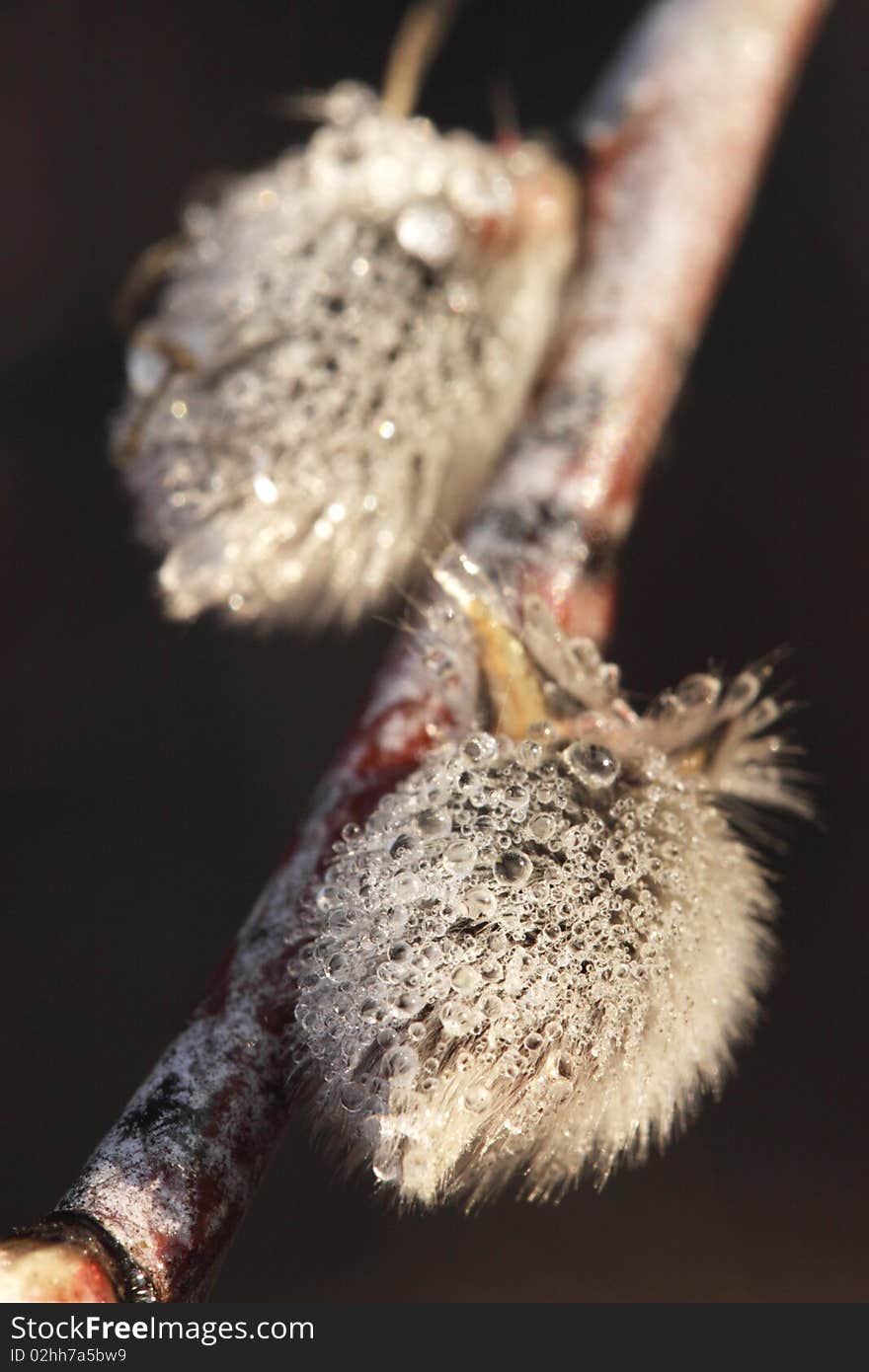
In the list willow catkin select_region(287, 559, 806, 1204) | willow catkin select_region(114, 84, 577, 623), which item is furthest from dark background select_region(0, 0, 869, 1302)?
willow catkin select_region(287, 559, 806, 1204)

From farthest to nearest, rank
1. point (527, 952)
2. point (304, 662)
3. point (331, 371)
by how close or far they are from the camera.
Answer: point (304, 662) < point (331, 371) < point (527, 952)

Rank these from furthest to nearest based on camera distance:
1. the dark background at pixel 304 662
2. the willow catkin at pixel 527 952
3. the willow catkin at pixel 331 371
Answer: the dark background at pixel 304 662, the willow catkin at pixel 331 371, the willow catkin at pixel 527 952

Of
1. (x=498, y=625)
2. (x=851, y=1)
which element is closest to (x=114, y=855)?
(x=498, y=625)

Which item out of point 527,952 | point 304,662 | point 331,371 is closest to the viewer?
A: point 527,952

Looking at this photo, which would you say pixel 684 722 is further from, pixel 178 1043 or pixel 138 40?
pixel 138 40

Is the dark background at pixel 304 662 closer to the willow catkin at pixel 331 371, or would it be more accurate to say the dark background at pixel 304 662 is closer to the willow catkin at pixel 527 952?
the willow catkin at pixel 331 371

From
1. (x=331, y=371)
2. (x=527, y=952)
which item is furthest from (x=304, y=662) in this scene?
(x=527, y=952)

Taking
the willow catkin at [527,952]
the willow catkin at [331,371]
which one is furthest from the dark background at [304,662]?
the willow catkin at [527,952]

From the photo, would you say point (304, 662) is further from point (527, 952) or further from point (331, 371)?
point (527, 952)
